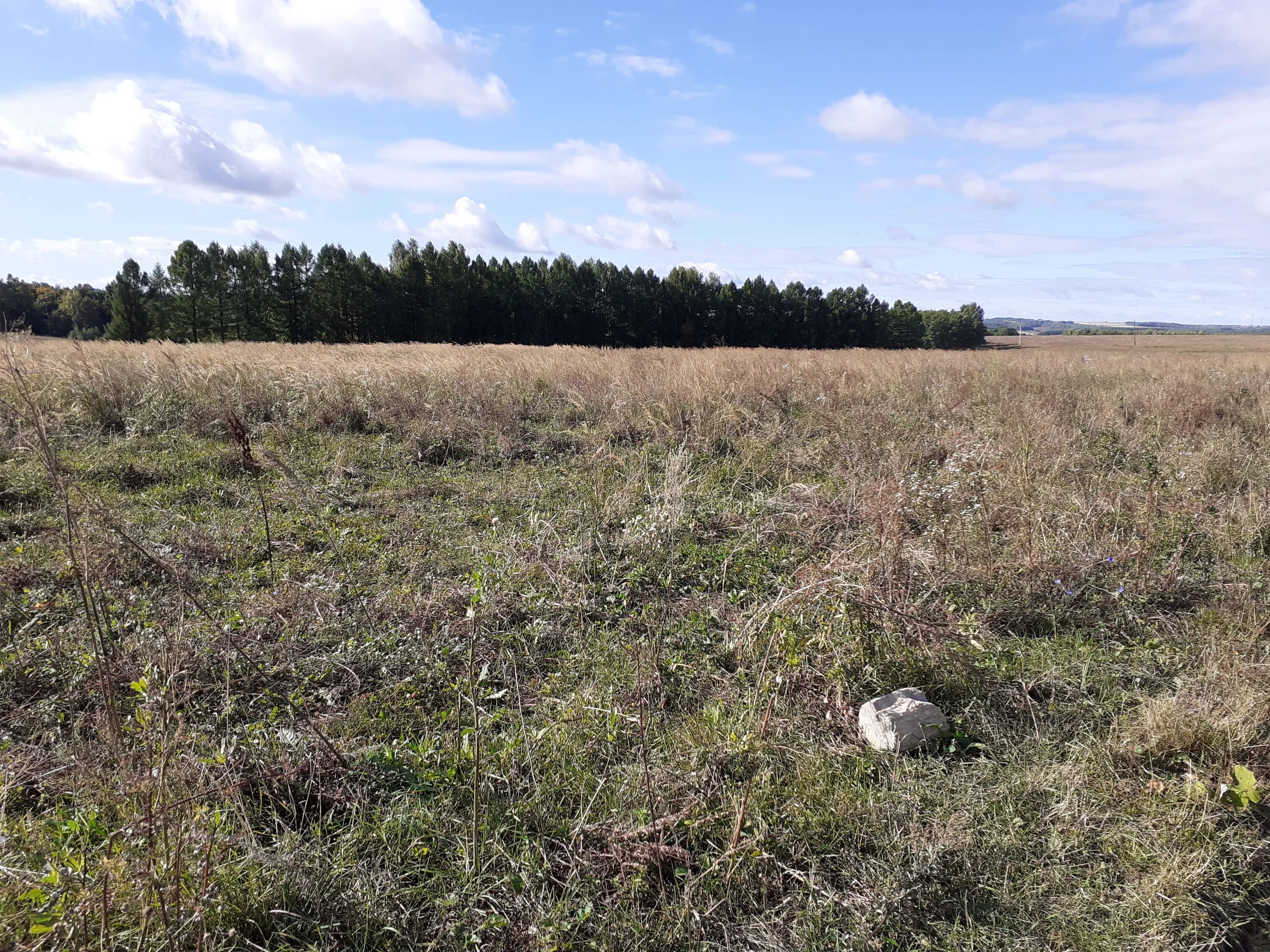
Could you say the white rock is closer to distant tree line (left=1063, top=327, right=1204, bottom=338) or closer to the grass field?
the grass field

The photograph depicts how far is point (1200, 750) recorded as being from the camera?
238cm

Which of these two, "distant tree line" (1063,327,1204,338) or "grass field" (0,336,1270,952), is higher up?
"distant tree line" (1063,327,1204,338)

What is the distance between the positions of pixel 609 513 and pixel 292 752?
291 centimetres

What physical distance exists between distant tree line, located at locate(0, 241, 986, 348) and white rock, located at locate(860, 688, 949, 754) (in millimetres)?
27108

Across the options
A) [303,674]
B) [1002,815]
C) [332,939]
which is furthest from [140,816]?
[1002,815]

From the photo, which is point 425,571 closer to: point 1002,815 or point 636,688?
point 636,688

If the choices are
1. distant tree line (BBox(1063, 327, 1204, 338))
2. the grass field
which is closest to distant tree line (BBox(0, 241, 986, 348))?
distant tree line (BBox(1063, 327, 1204, 338))

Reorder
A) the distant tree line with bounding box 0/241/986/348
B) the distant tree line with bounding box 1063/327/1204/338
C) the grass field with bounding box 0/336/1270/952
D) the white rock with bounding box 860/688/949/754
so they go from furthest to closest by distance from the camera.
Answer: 1. the distant tree line with bounding box 1063/327/1204/338
2. the distant tree line with bounding box 0/241/986/348
3. the white rock with bounding box 860/688/949/754
4. the grass field with bounding box 0/336/1270/952

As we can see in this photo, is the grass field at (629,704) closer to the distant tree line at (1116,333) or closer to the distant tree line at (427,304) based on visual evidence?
the distant tree line at (427,304)

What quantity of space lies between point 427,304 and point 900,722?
42.0 m

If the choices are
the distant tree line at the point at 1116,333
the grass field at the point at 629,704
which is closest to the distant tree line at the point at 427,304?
the distant tree line at the point at 1116,333

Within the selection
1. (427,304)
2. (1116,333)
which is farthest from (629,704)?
(1116,333)

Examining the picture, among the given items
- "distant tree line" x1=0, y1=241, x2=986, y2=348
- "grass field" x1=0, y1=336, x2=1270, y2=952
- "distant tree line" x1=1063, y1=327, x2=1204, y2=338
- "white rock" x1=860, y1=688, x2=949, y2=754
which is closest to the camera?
"grass field" x1=0, y1=336, x2=1270, y2=952

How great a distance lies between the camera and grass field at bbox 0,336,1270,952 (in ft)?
5.97
